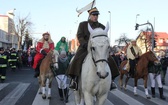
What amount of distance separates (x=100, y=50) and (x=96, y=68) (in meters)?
0.48

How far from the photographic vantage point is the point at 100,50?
500cm

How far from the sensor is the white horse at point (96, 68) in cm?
497

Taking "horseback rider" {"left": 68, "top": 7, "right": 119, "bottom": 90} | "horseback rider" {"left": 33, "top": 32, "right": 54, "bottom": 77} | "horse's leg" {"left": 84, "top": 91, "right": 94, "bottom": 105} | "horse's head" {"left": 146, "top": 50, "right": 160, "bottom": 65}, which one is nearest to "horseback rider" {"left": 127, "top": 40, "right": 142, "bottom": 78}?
"horse's head" {"left": 146, "top": 50, "right": 160, "bottom": 65}

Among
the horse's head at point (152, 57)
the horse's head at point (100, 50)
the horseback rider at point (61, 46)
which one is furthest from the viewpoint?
the horse's head at point (152, 57)

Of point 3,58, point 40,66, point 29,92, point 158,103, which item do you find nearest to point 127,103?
point 158,103

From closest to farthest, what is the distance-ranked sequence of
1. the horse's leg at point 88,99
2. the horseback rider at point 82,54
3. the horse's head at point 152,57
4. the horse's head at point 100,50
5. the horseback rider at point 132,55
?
the horse's head at point 100,50
the horse's leg at point 88,99
the horseback rider at point 82,54
the horse's head at point 152,57
the horseback rider at point 132,55

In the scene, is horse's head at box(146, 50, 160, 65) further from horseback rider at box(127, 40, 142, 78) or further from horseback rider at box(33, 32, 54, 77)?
horseback rider at box(33, 32, 54, 77)

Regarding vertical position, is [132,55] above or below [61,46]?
below

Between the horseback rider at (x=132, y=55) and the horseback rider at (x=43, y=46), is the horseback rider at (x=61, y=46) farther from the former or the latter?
the horseback rider at (x=132, y=55)

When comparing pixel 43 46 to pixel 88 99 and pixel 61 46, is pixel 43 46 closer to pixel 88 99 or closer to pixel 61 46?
pixel 61 46

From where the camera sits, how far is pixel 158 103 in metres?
10.4

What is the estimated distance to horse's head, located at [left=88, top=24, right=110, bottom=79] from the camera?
16.0 ft

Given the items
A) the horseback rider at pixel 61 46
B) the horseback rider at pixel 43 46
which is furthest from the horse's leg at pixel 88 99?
the horseback rider at pixel 43 46

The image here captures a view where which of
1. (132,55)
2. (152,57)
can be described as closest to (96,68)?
(152,57)
